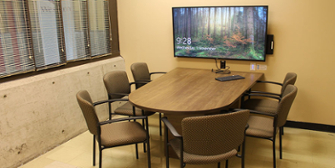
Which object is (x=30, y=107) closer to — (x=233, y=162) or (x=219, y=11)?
(x=233, y=162)

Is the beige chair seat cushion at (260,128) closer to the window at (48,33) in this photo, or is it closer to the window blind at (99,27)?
the window at (48,33)

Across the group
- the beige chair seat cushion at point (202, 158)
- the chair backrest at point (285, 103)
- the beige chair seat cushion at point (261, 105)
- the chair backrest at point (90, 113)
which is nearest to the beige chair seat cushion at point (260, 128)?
the chair backrest at point (285, 103)

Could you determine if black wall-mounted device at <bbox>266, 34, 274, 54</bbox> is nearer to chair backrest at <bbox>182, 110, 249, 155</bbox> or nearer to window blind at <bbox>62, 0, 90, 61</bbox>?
chair backrest at <bbox>182, 110, 249, 155</bbox>

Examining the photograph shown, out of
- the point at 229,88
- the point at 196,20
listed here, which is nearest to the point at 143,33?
the point at 196,20

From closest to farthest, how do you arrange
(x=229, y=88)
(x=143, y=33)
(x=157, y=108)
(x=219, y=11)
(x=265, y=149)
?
(x=157, y=108) < (x=229, y=88) < (x=265, y=149) < (x=219, y=11) < (x=143, y=33)

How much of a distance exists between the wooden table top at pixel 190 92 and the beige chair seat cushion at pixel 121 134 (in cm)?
33

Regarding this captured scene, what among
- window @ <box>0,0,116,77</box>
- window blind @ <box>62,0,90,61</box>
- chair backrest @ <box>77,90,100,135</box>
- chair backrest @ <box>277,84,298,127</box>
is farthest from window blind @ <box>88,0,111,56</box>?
chair backrest @ <box>277,84,298,127</box>

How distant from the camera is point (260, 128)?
125 inches

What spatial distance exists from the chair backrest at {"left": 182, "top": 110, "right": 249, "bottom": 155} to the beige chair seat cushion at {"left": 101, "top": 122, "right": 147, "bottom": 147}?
2.42 feet

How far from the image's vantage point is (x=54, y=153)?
3.83 meters

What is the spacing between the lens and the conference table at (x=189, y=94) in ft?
9.35

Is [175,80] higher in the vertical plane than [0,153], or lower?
higher

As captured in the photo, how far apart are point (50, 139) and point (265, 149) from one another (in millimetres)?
2903

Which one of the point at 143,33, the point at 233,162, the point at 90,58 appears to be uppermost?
the point at 143,33
